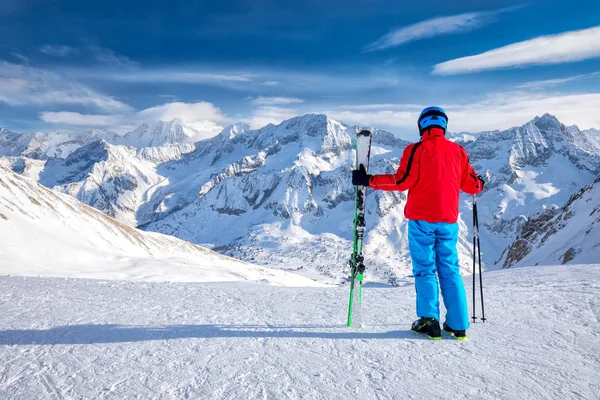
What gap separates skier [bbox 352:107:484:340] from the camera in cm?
587

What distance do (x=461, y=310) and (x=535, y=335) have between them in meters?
1.22

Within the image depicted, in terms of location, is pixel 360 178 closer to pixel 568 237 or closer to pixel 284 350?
pixel 284 350

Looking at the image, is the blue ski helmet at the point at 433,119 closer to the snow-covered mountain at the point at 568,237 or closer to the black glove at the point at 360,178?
the black glove at the point at 360,178

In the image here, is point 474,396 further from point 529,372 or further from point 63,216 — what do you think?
point 63,216

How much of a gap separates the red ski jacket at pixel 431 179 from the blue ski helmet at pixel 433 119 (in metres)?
0.11

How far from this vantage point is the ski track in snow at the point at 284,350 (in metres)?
4.07

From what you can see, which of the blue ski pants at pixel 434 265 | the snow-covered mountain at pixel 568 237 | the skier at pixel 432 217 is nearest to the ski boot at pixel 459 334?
the skier at pixel 432 217

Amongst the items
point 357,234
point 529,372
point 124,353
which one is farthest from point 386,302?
point 124,353

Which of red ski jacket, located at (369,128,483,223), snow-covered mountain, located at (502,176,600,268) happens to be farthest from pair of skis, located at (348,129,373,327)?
snow-covered mountain, located at (502,176,600,268)

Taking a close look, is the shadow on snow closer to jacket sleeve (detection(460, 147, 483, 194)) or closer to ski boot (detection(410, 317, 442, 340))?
ski boot (detection(410, 317, 442, 340))

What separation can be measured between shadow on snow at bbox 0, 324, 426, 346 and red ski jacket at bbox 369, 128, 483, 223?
2028 millimetres

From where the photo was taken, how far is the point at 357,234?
680 cm

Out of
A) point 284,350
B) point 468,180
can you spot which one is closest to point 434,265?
point 468,180

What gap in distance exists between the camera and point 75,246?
47.2m
